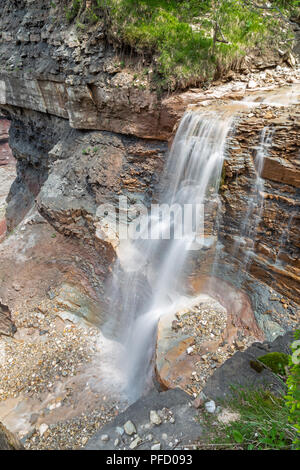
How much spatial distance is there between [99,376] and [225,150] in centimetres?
615

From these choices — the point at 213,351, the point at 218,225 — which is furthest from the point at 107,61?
the point at 213,351

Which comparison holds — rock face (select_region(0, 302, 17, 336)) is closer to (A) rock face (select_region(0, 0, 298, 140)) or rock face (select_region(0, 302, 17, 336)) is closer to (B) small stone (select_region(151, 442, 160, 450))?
(B) small stone (select_region(151, 442, 160, 450))

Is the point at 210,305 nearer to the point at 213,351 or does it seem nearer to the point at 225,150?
the point at 213,351

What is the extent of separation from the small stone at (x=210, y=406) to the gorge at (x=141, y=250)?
5.4 inches

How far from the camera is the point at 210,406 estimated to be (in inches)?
107

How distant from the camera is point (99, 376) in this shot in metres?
6.36

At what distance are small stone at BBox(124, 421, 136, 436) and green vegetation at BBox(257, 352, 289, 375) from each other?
1.70 m

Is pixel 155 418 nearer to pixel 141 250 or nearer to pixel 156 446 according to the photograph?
pixel 156 446

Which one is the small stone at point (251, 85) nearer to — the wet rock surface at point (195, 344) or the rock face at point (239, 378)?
the wet rock surface at point (195, 344)

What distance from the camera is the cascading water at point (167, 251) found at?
5.77m

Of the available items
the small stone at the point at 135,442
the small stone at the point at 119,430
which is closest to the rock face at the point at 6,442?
the small stone at the point at 119,430

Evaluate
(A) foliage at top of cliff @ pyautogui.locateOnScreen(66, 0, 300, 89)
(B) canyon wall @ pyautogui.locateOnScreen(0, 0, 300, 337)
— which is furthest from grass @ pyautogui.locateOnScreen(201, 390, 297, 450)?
(A) foliage at top of cliff @ pyautogui.locateOnScreen(66, 0, 300, 89)

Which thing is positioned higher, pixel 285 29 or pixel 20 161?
pixel 285 29

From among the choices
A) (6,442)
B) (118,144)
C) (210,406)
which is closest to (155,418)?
(210,406)
